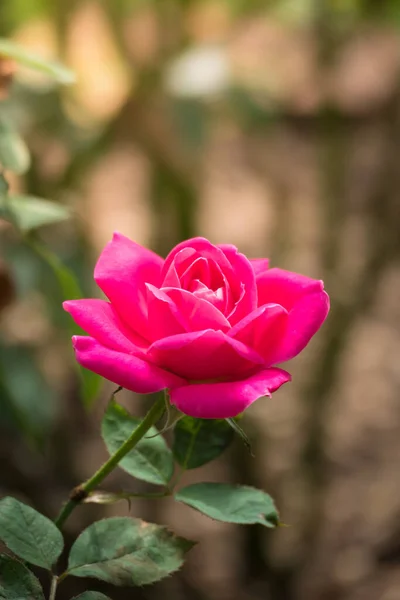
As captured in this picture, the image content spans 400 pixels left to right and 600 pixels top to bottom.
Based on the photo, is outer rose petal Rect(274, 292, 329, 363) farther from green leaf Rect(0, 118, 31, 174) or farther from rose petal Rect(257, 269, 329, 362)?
green leaf Rect(0, 118, 31, 174)

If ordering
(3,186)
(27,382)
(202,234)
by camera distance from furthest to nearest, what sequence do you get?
(202,234) < (27,382) < (3,186)

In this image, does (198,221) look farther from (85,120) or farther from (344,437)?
(344,437)

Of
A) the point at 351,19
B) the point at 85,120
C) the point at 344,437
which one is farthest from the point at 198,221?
the point at 344,437

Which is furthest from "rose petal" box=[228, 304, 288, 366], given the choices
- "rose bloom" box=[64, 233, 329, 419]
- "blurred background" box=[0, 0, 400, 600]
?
"blurred background" box=[0, 0, 400, 600]

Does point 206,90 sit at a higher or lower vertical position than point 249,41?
lower

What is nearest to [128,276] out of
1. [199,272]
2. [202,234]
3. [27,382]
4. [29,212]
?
[199,272]

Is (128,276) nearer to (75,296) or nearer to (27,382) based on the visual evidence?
(75,296)
